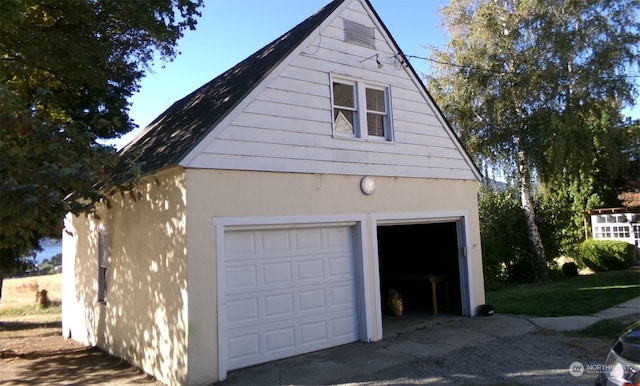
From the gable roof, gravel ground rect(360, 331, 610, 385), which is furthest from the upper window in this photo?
gravel ground rect(360, 331, 610, 385)

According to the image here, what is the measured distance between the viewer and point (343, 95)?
931cm

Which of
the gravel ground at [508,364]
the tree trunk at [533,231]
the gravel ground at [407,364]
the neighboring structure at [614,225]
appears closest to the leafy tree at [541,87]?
the tree trunk at [533,231]

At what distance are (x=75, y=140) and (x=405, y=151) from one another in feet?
20.5

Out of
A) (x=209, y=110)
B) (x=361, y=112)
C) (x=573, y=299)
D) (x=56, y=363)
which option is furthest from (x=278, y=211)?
(x=573, y=299)

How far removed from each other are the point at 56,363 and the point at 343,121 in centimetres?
718

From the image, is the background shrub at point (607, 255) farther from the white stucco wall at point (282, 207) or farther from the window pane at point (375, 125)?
the window pane at point (375, 125)

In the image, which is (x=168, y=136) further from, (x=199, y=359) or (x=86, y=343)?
(x=86, y=343)

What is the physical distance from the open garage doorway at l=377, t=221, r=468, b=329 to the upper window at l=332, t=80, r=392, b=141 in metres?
3.28

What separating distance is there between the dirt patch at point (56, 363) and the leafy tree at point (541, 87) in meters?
15.6

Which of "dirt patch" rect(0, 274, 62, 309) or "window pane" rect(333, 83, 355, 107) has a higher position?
"window pane" rect(333, 83, 355, 107)

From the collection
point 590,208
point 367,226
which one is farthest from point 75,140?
point 590,208

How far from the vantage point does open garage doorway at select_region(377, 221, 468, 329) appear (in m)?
11.4

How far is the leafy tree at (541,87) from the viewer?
17.3 m

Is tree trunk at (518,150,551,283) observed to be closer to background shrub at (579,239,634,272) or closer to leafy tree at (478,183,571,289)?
leafy tree at (478,183,571,289)
